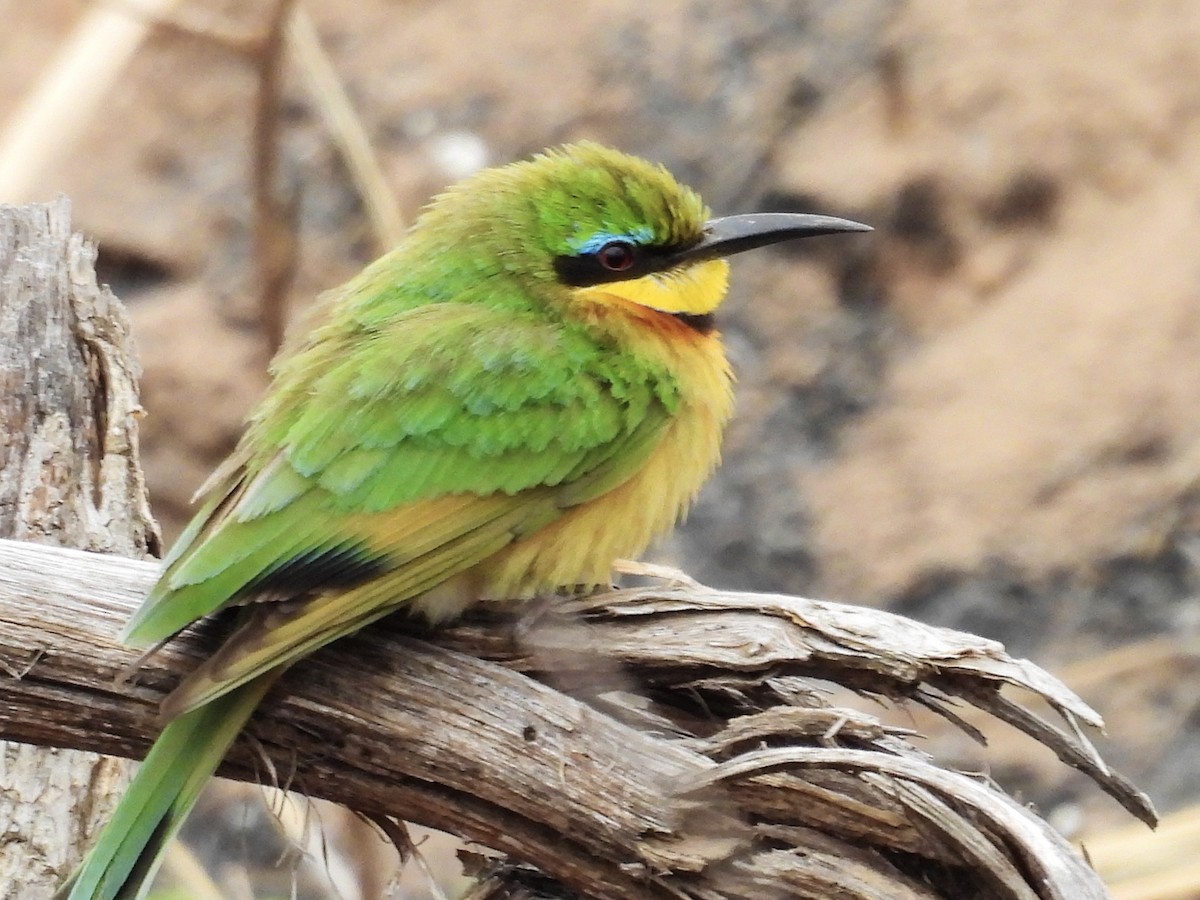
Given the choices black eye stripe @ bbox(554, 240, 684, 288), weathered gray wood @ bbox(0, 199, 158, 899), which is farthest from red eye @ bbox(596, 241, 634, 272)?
weathered gray wood @ bbox(0, 199, 158, 899)

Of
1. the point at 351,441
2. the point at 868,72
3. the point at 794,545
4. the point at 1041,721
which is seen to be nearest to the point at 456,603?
the point at 351,441

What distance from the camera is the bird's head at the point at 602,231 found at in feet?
7.66

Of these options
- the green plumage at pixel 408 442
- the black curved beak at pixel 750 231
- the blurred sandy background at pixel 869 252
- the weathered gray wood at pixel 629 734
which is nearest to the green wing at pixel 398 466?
the green plumage at pixel 408 442

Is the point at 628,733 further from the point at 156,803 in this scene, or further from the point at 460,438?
the point at 156,803

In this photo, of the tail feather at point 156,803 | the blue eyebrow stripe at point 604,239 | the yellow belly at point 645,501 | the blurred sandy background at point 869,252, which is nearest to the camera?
the tail feather at point 156,803

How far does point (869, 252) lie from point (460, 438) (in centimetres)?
277

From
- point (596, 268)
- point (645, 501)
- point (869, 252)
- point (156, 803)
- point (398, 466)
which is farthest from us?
point (869, 252)

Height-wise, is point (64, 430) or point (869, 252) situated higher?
point (869, 252)

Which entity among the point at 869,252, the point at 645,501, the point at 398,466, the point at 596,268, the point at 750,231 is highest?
the point at 869,252

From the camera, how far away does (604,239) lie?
2.35 meters

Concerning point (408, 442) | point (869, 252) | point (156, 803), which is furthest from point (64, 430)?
point (869, 252)

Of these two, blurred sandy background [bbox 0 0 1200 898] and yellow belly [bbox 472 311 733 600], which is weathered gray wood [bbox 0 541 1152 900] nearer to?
yellow belly [bbox 472 311 733 600]

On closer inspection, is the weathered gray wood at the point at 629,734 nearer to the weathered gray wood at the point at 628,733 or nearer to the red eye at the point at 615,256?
the weathered gray wood at the point at 628,733

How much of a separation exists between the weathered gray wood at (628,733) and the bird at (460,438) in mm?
98
